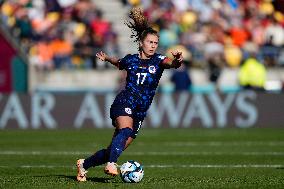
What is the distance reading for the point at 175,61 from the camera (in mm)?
11156

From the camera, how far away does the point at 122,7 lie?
31.6 m

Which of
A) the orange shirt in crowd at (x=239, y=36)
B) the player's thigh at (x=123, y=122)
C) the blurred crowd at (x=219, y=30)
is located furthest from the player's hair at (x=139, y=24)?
the orange shirt in crowd at (x=239, y=36)

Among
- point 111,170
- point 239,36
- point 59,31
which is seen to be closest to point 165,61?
point 111,170

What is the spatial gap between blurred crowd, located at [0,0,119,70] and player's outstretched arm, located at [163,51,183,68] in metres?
17.8

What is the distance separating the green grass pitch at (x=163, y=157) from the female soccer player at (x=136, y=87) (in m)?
0.50

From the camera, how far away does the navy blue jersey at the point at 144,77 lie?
11.5 meters

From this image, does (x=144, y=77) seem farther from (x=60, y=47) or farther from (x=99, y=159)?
(x=60, y=47)

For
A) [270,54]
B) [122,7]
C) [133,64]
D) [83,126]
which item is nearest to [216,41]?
[270,54]

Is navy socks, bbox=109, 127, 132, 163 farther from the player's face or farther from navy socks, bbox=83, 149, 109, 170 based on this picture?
the player's face

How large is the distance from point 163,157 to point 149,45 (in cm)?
531

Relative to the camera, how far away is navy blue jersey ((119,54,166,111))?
11.5m

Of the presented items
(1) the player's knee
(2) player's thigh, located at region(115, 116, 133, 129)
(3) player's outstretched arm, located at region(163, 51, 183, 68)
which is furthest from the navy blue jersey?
(1) the player's knee

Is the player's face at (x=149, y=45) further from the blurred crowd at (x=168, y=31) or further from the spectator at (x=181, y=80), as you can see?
the blurred crowd at (x=168, y=31)

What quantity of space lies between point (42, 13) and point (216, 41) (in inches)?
221
